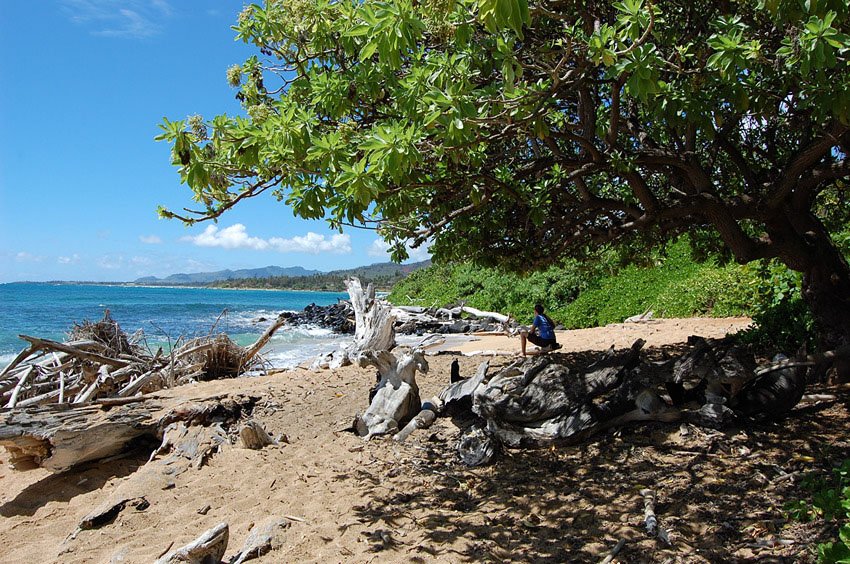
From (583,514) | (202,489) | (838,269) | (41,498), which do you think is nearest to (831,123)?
(838,269)

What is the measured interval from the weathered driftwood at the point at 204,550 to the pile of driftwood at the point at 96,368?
5.85m

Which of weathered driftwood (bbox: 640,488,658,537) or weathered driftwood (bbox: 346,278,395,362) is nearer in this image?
weathered driftwood (bbox: 640,488,658,537)

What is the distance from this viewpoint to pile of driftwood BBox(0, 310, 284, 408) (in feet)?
29.9

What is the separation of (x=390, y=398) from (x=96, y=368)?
638cm

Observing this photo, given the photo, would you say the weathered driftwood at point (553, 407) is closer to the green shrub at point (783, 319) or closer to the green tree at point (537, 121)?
the green tree at point (537, 121)

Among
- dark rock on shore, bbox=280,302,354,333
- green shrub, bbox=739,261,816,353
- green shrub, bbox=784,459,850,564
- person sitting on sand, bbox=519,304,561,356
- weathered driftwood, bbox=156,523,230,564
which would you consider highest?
green shrub, bbox=739,261,816,353

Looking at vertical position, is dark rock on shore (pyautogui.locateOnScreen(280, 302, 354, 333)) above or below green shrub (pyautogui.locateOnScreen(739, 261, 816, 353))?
below

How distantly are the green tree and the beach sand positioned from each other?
7.61 ft

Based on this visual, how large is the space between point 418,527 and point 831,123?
5104 millimetres

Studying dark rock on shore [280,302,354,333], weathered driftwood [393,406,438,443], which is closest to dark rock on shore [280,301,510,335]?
dark rock on shore [280,302,354,333]

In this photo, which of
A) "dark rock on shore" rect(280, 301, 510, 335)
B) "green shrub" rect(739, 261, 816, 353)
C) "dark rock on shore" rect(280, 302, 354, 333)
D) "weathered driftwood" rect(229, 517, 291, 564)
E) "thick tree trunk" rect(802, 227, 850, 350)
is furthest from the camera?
"dark rock on shore" rect(280, 302, 354, 333)

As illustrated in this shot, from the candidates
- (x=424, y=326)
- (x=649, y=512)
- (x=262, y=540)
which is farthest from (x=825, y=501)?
(x=424, y=326)

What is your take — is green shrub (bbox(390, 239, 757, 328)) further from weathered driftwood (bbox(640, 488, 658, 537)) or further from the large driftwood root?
weathered driftwood (bbox(640, 488, 658, 537))

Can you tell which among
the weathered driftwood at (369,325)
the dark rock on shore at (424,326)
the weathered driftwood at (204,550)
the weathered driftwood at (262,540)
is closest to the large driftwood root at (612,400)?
the weathered driftwood at (262,540)
